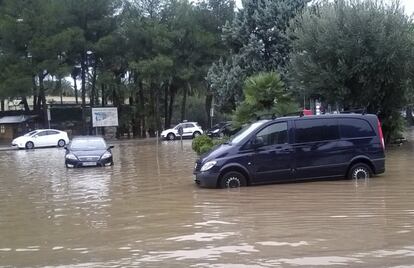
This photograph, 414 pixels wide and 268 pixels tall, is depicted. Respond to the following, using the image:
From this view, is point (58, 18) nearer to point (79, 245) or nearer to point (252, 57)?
point (252, 57)

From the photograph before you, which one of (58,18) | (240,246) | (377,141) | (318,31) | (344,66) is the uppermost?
(58,18)

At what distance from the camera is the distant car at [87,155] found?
73.4 feet

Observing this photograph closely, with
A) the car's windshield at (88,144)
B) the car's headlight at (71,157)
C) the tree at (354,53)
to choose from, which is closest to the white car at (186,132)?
the tree at (354,53)


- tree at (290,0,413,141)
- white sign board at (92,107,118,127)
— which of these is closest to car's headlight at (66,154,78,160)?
tree at (290,0,413,141)

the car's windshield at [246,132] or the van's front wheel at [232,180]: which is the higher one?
the car's windshield at [246,132]

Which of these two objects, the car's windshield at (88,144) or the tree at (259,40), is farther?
the tree at (259,40)

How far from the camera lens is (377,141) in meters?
14.2

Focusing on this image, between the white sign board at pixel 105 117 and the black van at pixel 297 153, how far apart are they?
4272cm

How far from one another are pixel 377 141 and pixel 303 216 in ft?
17.7

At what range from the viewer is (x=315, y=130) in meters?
14.0

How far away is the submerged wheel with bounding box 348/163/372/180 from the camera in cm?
1415

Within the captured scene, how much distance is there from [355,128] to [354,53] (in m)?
10.4

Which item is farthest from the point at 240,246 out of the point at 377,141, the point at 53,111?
the point at 53,111

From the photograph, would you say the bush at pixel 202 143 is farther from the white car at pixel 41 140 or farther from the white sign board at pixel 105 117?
the white sign board at pixel 105 117
